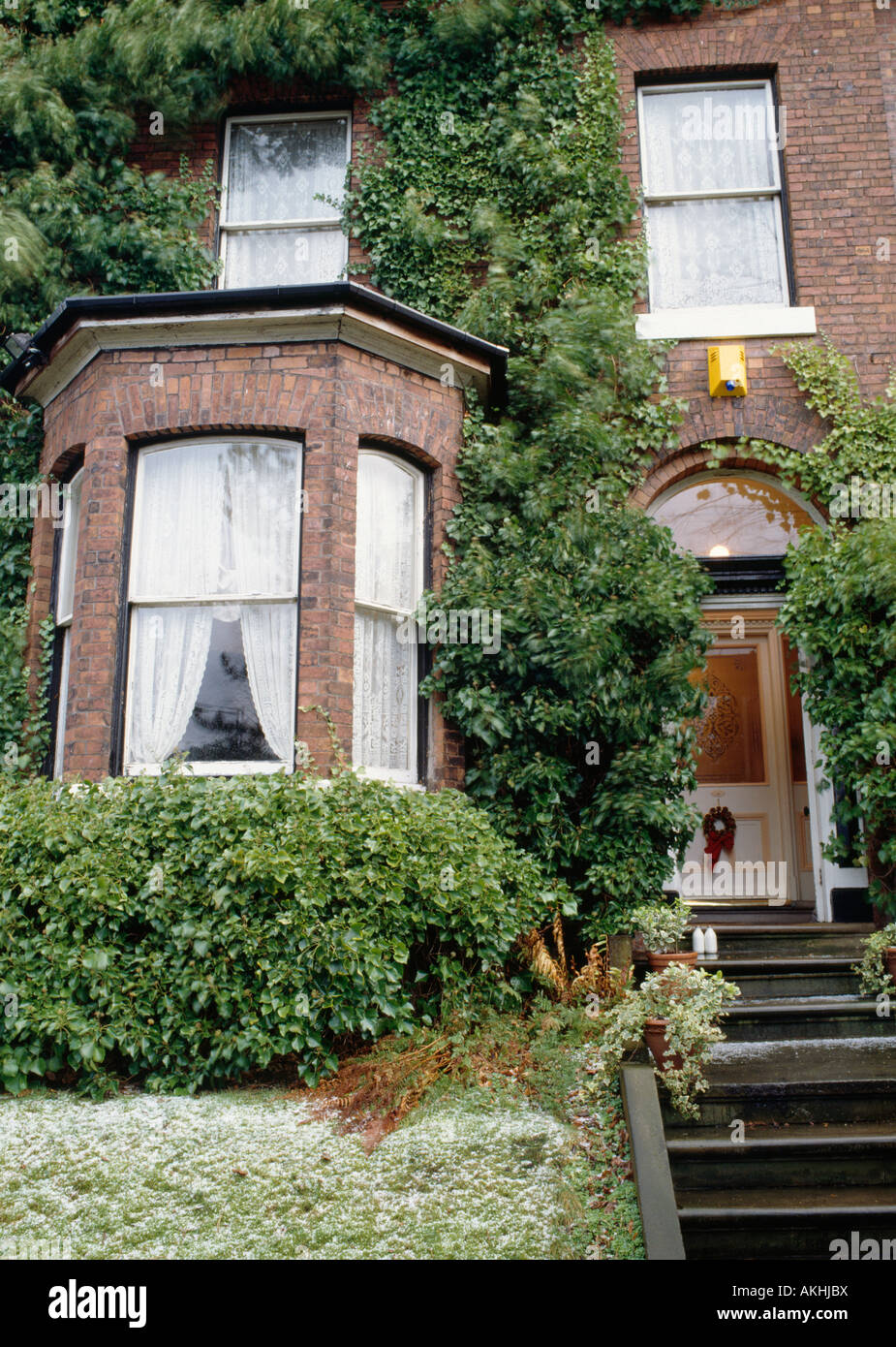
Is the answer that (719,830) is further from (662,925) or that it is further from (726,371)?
(726,371)

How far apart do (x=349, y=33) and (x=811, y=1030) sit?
8.40m

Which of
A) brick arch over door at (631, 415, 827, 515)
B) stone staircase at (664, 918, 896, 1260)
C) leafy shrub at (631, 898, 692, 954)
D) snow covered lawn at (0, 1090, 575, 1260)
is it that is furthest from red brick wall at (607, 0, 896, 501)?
snow covered lawn at (0, 1090, 575, 1260)

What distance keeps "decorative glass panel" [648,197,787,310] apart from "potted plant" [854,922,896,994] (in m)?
5.14

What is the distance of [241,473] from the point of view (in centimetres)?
677

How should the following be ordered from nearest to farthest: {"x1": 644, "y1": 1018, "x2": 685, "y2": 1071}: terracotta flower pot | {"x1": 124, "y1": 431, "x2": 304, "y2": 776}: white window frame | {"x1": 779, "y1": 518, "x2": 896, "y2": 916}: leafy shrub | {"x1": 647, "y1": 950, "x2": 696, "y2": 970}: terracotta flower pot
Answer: {"x1": 644, "y1": 1018, "x2": 685, "y2": 1071}: terracotta flower pot, {"x1": 647, "y1": 950, "x2": 696, "y2": 970}: terracotta flower pot, {"x1": 124, "y1": 431, "x2": 304, "y2": 776}: white window frame, {"x1": 779, "y1": 518, "x2": 896, "y2": 916}: leafy shrub

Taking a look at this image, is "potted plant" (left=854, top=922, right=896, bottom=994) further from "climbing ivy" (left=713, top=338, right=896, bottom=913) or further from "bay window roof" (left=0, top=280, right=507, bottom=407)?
"bay window roof" (left=0, top=280, right=507, bottom=407)

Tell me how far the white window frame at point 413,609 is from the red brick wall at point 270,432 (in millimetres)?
126

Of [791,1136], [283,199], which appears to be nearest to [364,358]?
[283,199]

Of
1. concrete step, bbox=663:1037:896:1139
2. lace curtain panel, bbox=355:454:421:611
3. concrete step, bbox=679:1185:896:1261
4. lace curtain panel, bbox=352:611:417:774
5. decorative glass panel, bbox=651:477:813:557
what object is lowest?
concrete step, bbox=679:1185:896:1261

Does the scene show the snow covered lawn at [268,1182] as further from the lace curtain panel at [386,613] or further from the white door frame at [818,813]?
the white door frame at [818,813]

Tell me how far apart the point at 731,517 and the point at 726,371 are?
113 centimetres

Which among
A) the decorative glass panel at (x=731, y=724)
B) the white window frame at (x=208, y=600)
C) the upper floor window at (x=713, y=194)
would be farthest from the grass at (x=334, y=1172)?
the upper floor window at (x=713, y=194)

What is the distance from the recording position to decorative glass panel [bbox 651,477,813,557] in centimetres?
833
